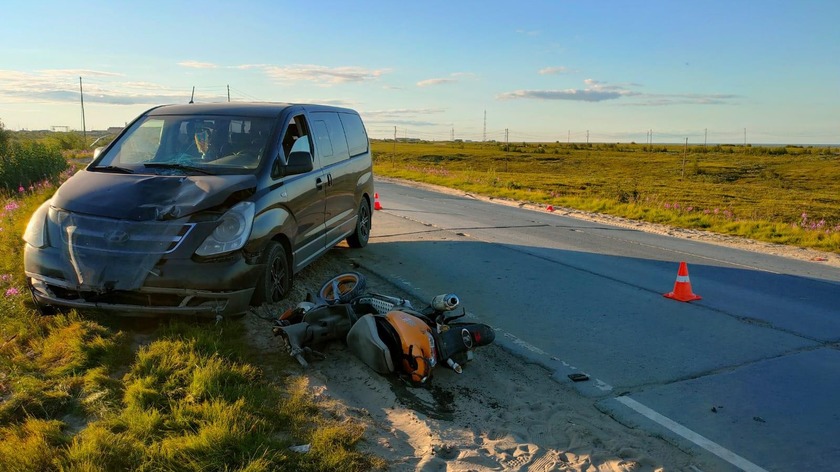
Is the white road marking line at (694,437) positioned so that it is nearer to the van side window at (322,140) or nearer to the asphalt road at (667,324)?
the asphalt road at (667,324)

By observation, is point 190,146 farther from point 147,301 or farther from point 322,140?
point 147,301

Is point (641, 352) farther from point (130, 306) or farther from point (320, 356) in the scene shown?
point (130, 306)

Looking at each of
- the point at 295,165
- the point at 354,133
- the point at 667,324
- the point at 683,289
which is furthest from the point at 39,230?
the point at 683,289

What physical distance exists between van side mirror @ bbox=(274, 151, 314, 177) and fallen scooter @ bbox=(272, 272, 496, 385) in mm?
1394

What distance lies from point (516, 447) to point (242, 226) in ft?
9.40

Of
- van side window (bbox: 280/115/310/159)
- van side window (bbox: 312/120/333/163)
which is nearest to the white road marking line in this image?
van side window (bbox: 280/115/310/159)

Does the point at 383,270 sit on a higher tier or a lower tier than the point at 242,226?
lower

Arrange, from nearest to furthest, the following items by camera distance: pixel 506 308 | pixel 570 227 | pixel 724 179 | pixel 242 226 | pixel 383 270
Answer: pixel 242 226 → pixel 506 308 → pixel 383 270 → pixel 570 227 → pixel 724 179

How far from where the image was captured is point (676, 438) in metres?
3.86

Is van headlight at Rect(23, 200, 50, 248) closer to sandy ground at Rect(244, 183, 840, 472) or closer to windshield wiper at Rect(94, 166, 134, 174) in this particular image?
windshield wiper at Rect(94, 166, 134, 174)

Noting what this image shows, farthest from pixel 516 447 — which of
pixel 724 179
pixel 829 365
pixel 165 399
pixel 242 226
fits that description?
pixel 724 179

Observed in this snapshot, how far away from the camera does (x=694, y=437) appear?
388 cm

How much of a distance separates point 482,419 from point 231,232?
253 cm

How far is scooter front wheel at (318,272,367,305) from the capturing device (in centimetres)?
534
